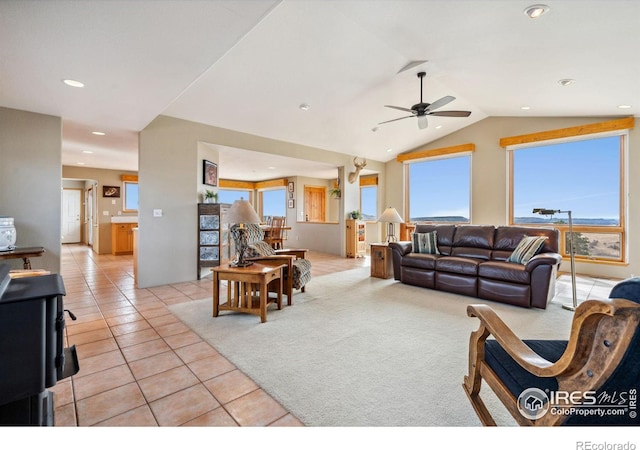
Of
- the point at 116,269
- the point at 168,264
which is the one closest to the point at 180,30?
the point at 168,264

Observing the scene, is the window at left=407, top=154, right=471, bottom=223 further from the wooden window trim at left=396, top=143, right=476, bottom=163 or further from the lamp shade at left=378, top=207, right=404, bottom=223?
the lamp shade at left=378, top=207, right=404, bottom=223

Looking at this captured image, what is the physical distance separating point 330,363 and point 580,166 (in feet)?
20.8

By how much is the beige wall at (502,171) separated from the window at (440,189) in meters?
0.28

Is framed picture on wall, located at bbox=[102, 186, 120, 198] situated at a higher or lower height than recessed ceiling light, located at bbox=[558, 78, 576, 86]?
lower

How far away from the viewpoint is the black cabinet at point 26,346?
1.01 meters

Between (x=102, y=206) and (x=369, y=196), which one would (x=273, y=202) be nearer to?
(x=369, y=196)

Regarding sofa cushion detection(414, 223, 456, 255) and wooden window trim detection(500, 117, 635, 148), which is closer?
sofa cushion detection(414, 223, 456, 255)

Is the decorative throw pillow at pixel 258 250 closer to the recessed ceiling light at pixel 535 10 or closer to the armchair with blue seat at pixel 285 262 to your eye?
the armchair with blue seat at pixel 285 262

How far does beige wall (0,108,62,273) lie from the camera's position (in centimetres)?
354

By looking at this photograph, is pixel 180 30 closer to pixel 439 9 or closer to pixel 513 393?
pixel 439 9

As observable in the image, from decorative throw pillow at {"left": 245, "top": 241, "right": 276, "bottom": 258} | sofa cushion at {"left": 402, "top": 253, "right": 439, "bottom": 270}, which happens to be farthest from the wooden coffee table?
sofa cushion at {"left": 402, "top": 253, "right": 439, "bottom": 270}

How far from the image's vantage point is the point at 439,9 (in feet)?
9.05

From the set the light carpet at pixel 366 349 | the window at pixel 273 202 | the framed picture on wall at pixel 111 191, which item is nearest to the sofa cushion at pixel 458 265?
the light carpet at pixel 366 349

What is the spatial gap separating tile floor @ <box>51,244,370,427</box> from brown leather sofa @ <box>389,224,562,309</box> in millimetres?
3157
